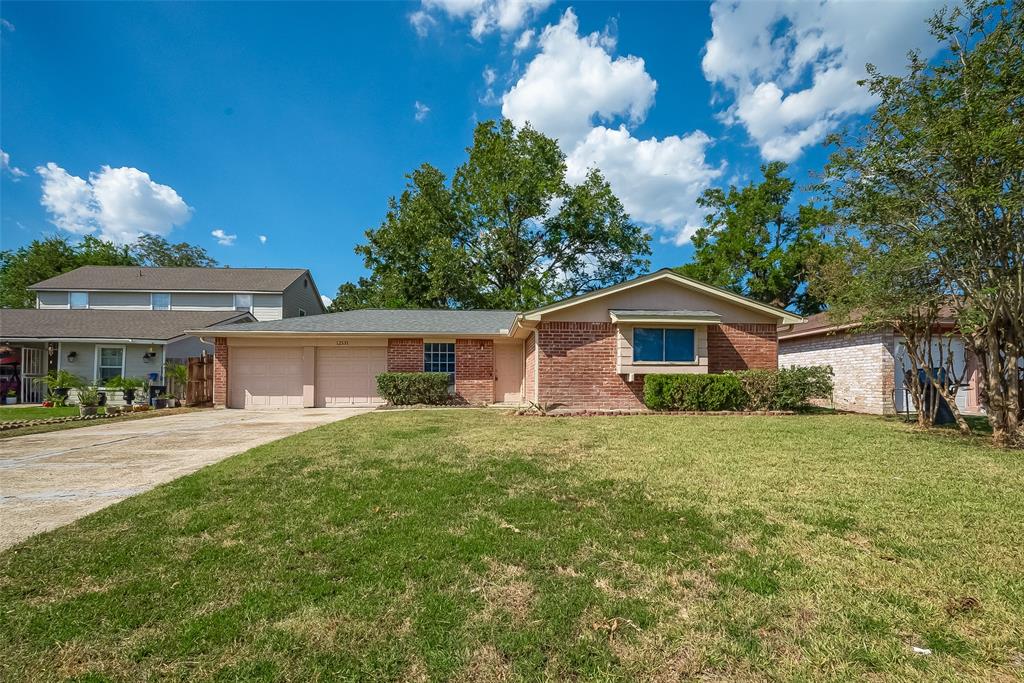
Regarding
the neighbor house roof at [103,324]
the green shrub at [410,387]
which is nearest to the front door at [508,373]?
the green shrub at [410,387]

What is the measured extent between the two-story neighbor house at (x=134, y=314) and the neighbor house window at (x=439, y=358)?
27.0ft

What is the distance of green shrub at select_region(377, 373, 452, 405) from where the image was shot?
48.8ft

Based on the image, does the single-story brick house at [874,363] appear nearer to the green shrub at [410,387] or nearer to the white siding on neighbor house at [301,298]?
the green shrub at [410,387]

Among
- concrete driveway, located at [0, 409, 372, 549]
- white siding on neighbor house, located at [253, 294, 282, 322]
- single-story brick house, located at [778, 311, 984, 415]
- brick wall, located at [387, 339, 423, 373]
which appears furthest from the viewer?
white siding on neighbor house, located at [253, 294, 282, 322]

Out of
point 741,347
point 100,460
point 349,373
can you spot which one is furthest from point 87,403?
point 741,347

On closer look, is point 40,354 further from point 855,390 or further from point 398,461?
point 855,390

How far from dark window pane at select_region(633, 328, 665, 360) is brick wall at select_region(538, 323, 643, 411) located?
63cm

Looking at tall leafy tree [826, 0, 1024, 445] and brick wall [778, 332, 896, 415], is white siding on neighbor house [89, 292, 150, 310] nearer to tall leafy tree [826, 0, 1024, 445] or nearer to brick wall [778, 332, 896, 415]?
tall leafy tree [826, 0, 1024, 445]

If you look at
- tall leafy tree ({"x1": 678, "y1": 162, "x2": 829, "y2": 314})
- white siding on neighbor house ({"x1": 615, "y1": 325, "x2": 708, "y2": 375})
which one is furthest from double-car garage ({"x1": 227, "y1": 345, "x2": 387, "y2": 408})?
tall leafy tree ({"x1": 678, "y1": 162, "x2": 829, "y2": 314})

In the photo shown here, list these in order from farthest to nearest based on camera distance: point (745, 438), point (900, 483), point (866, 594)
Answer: point (745, 438) < point (900, 483) < point (866, 594)

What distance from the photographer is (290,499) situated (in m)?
4.46

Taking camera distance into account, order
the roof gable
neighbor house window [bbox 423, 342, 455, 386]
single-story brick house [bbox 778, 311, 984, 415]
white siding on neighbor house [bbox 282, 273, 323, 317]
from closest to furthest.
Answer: the roof gable, single-story brick house [bbox 778, 311, 984, 415], neighbor house window [bbox 423, 342, 455, 386], white siding on neighbor house [bbox 282, 273, 323, 317]

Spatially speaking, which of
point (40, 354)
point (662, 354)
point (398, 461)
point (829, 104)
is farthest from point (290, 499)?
point (40, 354)

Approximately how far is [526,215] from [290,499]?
25420mm
